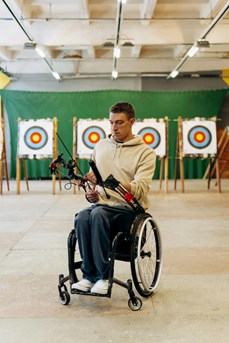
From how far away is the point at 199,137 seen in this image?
7207mm

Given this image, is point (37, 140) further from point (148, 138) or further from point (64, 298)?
point (64, 298)

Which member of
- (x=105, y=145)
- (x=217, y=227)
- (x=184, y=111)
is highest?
(x=184, y=111)

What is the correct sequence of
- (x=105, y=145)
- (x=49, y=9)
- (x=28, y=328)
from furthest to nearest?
1. (x=49, y=9)
2. (x=105, y=145)
3. (x=28, y=328)

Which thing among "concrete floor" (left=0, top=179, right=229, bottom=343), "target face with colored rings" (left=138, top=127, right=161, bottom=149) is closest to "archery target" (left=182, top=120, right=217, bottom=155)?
"target face with colored rings" (left=138, top=127, right=161, bottom=149)

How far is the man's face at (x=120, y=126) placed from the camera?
214 cm

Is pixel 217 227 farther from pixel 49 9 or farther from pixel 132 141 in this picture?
pixel 49 9

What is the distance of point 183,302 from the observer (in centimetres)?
206

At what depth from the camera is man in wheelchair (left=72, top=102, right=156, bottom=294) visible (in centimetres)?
193

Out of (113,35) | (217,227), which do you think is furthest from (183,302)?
(113,35)

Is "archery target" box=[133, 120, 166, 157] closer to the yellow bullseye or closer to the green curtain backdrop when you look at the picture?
the yellow bullseye

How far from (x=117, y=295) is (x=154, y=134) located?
5315 millimetres

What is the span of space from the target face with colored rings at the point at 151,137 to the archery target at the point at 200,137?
1.45ft

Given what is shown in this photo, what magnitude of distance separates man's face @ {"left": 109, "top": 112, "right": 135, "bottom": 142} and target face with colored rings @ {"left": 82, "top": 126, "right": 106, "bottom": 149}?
5.11 m

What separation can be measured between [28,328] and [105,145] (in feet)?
3.06
